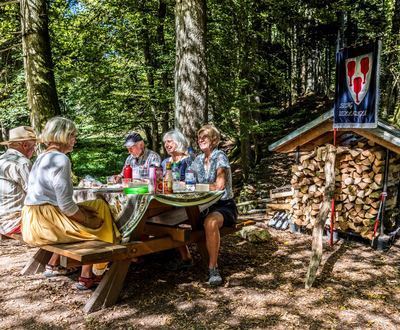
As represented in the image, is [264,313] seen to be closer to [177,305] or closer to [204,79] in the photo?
[177,305]

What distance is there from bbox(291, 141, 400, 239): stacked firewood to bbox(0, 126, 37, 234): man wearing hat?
4.18 m

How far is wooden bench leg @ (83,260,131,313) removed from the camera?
10.7ft

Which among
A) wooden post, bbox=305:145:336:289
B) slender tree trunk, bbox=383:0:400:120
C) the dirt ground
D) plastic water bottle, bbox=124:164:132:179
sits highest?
slender tree trunk, bbox=383:0:400:120

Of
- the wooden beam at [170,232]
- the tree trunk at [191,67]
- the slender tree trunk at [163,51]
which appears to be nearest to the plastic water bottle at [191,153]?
the tree trunk at [191,67]

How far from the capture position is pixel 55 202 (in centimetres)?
326

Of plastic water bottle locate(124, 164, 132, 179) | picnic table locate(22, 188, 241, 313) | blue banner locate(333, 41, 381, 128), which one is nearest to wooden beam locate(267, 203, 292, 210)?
blue banner locate(333, 41, 381, 128)

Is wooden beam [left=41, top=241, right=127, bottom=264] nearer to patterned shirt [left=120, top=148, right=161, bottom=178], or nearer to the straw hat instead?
the straw hat

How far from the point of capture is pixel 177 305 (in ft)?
11.1

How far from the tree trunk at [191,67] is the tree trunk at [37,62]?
251 centimetres

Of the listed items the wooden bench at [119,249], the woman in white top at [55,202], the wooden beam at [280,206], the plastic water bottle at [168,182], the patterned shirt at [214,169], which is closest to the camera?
the wooden bench at [119,249]

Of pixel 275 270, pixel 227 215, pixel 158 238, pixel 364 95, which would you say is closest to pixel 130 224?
pixel 158 238

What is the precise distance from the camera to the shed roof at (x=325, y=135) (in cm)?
492

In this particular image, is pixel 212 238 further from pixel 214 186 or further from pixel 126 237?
pixel 126 237

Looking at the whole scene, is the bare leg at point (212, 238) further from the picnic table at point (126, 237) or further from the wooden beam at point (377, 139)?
the wooden beam at point (377, 139)
